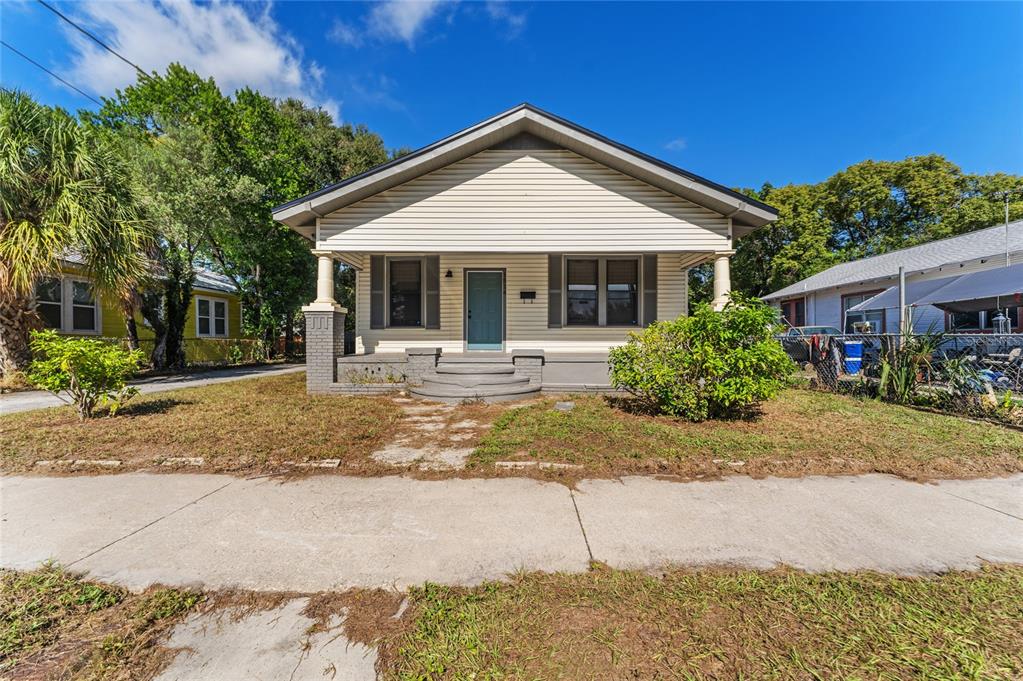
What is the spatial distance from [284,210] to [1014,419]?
1283cm

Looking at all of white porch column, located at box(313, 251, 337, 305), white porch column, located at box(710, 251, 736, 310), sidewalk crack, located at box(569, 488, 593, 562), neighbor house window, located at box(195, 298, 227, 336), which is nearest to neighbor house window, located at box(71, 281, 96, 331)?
neighbor house window, located at box(195, 298, 227, 336)

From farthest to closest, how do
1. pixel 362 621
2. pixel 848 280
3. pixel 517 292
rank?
pixel 848 280 < pixel 517 292 < pixel 362 621

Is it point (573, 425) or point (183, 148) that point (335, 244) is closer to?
point (573, 425)

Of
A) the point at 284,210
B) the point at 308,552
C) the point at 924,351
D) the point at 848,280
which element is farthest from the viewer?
the point at 848,280

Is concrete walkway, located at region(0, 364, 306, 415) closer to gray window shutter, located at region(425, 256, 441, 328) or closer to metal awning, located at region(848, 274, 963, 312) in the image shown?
gray window shutter, located at region(425, 256, 441, 328)

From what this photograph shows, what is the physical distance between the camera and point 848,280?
18031 mm

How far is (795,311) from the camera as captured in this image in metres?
23.0

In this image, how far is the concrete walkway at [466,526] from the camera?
2461 mm

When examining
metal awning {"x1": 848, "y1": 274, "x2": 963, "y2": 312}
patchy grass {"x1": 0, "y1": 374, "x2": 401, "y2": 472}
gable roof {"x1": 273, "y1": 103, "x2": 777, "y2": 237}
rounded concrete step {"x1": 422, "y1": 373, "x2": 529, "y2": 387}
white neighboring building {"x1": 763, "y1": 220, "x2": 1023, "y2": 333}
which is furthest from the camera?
white neighboring building {"x1": 763, "y1": 220, "x2": 1023, "y2": 333}

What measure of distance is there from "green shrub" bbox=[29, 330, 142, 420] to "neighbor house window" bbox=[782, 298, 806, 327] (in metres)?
26.1

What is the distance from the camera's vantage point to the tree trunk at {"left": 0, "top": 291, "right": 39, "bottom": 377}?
8930mm

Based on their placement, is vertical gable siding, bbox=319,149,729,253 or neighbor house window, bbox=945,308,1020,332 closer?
vertical gable siding, bbox=319,149,729,253

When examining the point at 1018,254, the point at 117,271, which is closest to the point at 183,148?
the point at 117,271

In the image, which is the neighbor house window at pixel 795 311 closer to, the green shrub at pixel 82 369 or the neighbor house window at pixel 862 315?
the neighbor house window at pixel 862 315
